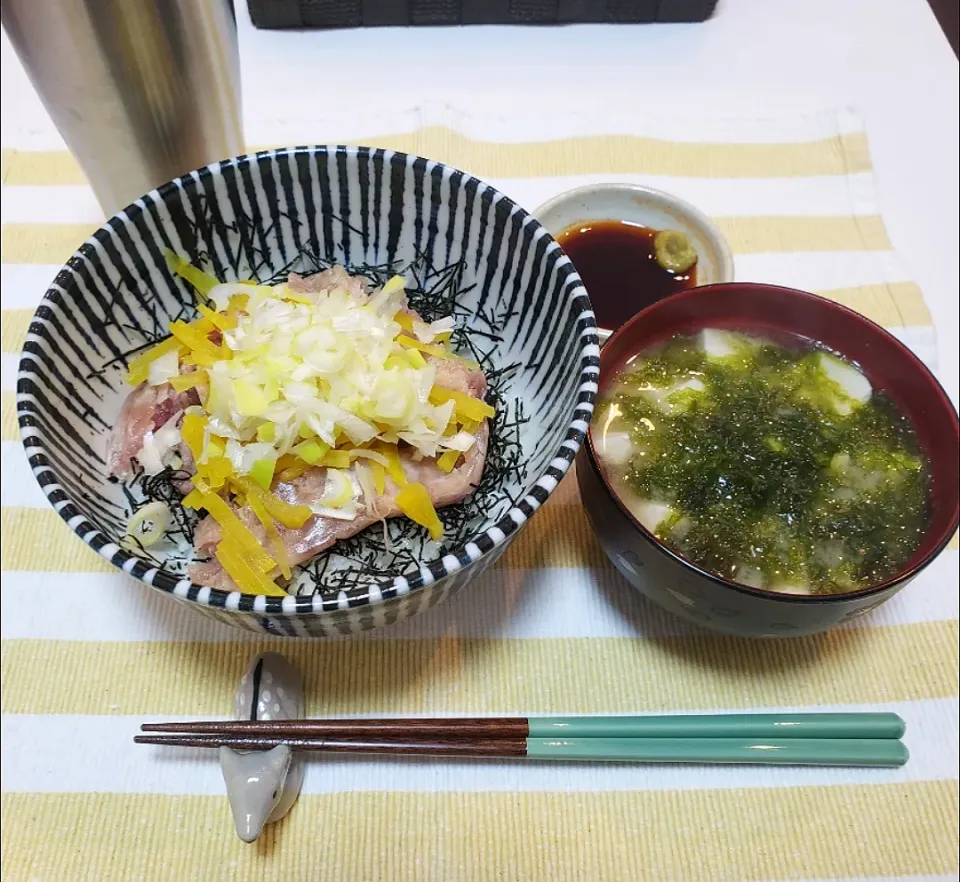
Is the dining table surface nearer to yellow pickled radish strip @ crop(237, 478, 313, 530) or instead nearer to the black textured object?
yellow pickled radish strip @ crop(237, 478, 313, 530)

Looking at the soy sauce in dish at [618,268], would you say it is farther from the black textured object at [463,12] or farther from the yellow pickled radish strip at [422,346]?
the black textured object at [463,12]

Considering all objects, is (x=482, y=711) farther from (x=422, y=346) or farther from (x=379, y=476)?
(x=422, y=346)

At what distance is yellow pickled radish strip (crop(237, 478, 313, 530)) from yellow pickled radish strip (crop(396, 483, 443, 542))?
4.9 inches

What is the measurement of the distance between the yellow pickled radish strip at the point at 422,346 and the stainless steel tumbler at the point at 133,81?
0.51m

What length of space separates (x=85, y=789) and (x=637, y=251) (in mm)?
1243

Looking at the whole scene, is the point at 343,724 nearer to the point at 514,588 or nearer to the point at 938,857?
the point at 514,588

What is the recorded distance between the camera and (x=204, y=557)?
3.48 ft

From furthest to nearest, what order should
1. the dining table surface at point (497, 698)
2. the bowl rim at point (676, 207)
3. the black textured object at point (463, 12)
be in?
the black textured object at point (463, 12)
the bowl rim at point (676, 207)
the dining table surface at point (497, 698)

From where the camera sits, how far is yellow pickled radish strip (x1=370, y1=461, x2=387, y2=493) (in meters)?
1.05

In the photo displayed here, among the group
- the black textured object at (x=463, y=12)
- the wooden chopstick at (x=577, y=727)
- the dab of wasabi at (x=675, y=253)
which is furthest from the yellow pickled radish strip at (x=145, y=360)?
the black textured object at (x=463, y=12)

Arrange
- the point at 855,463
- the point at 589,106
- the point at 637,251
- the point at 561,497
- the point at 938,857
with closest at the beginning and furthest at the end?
the point at 938,857 → the point at 855,463 → the point at 561,497 → the point at 637,251 → the point at 589,106

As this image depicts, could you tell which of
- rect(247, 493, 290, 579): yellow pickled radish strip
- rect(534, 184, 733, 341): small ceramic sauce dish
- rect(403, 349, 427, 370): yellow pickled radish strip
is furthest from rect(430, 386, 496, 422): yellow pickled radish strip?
rect(534, 184, 733, 341): small ceramic sauce dish

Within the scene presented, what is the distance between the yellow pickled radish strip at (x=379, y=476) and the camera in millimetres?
1054

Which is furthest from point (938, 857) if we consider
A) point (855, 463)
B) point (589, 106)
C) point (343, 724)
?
point (589, 106)
